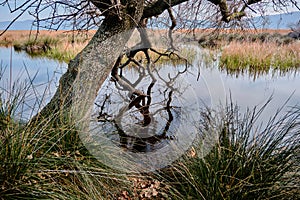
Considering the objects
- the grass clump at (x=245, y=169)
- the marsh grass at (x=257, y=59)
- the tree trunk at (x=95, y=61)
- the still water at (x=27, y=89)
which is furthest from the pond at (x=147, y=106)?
the marsh grass at (x=257, y=59)

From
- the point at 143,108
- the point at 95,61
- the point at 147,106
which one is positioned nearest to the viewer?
the point at 95,61

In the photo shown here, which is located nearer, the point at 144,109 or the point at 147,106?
the point at 147,106

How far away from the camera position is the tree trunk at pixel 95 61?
1.79 m

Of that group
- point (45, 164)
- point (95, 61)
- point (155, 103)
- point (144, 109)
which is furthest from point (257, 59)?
point (45, 164)

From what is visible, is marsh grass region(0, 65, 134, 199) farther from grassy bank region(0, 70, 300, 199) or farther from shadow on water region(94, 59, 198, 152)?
shadow on water region(94, 59, 198, 152)

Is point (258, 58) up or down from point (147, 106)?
up

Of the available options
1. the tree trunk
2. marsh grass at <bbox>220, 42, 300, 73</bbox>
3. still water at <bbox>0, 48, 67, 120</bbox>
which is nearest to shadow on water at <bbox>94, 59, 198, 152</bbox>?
the tree trunk

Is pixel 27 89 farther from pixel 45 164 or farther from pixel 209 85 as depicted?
pixel 209 85

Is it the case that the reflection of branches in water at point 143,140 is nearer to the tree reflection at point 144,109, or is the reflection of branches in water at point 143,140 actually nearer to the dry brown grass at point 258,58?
the tree reflection at point 144,109

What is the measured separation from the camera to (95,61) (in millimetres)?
1817

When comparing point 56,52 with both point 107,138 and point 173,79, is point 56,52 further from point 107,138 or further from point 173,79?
point 107,138

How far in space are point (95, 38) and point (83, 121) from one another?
0.51 meters

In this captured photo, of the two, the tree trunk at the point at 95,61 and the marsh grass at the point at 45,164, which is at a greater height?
the tree trunk at the point at 95,61

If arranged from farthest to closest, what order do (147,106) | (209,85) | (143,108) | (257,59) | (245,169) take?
(257,59), (143,108), (147,106), (209,85), (245,169)
